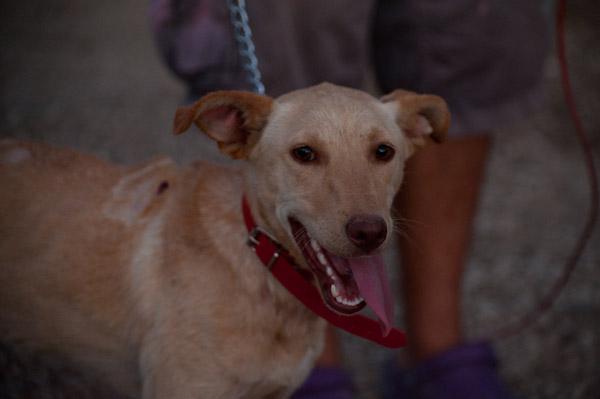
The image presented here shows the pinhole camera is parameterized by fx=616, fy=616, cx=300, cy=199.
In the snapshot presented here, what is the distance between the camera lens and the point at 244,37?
92.8 inches

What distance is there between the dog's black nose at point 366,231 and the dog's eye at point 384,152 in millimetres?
309

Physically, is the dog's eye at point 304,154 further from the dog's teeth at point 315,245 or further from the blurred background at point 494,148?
the blurred background at point 494,148

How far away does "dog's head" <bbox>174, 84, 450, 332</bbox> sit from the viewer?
70.1 inches

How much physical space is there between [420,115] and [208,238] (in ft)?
2.93

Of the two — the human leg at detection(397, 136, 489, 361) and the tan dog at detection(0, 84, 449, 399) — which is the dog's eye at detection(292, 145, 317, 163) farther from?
the human leg at detection(397, 136, 489, 361)

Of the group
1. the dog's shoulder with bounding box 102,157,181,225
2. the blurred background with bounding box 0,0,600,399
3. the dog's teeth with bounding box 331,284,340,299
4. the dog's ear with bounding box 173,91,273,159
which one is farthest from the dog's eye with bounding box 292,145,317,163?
the blurred background with bounding box 0,0,600,399

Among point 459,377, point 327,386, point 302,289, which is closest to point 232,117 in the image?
point 302,289

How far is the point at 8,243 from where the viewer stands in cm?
223

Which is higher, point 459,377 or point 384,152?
point 384,152

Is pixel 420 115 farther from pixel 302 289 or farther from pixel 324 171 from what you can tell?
pixel 302 289

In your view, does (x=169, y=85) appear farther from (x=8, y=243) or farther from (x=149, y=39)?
(x=8, y=243)

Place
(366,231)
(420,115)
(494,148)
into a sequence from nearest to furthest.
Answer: (366,231) < (420,115) < (494,148)

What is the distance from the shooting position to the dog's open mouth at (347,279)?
1.85m

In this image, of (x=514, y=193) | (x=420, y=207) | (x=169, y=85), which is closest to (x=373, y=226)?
(x=420, y=207)
